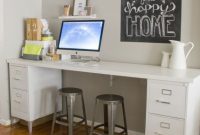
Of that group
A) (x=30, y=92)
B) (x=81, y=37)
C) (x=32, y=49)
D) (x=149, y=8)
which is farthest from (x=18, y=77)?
(x=149, y=8)

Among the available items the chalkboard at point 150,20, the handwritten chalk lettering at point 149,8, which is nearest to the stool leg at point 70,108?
the chalkboard at point 150,20

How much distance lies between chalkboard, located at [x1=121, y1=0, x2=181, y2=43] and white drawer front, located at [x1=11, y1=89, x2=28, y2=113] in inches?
52.0

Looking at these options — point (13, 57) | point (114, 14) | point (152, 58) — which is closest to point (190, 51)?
point (152, 58)

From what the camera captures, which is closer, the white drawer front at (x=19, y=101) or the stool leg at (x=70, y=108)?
the stool leg at (x=70, y=108)

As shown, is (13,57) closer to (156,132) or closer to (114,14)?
(114,14)

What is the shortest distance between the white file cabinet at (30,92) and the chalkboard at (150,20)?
3.52 ft

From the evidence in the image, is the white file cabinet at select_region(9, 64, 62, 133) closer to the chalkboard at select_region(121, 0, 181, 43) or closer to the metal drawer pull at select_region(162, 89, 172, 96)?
the chalkboard at select_region(121, 0, 181, 43)

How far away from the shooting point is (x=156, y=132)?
2.24m

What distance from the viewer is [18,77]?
10.1 ft

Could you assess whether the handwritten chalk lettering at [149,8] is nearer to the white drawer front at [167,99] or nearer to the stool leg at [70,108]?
the white drawer front at [167,99]

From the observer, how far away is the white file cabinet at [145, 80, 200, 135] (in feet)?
6.87

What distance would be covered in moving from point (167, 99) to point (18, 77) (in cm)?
177

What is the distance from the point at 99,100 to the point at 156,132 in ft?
2.06

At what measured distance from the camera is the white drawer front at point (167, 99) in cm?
210
